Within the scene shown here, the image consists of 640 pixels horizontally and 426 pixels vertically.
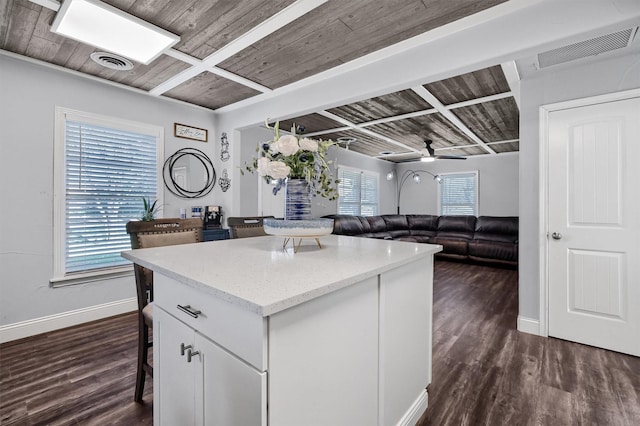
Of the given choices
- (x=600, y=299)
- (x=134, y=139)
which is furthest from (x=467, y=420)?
(x=134, y=139)

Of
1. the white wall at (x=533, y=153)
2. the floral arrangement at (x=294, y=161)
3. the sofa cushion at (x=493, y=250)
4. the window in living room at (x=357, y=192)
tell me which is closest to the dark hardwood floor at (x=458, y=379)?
the white wall at (x=533, y=153)

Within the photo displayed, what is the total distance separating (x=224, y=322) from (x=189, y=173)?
3.32 m

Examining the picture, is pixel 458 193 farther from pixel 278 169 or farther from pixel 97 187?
pixel 97 187

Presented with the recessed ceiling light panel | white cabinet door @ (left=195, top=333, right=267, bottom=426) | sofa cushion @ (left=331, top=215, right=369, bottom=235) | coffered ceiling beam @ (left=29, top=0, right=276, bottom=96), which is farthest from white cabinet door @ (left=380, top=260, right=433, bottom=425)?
sofa cushion @ (left=331, top=215, right=369, bottom=235)

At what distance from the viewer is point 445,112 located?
373cm

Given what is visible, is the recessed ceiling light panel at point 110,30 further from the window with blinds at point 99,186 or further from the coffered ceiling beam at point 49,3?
the window with blinds at point 99,186

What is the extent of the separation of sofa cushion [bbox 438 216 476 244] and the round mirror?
508cm

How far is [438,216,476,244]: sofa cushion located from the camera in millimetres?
6602

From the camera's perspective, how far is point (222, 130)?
13.3ft

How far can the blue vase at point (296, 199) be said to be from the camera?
5.01ft

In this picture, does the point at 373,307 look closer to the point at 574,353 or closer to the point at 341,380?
the point at 341,380

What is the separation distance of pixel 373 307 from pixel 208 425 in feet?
2.34

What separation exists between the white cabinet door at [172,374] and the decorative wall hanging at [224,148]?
2954 mm

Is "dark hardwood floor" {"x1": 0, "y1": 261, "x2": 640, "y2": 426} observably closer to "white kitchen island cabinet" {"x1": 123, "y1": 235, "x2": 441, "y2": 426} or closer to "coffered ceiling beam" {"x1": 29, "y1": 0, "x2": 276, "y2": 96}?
"white kitchen island cabinet" {"x1": 123, "y1": 235, "x2": 441, "y2": 426}
